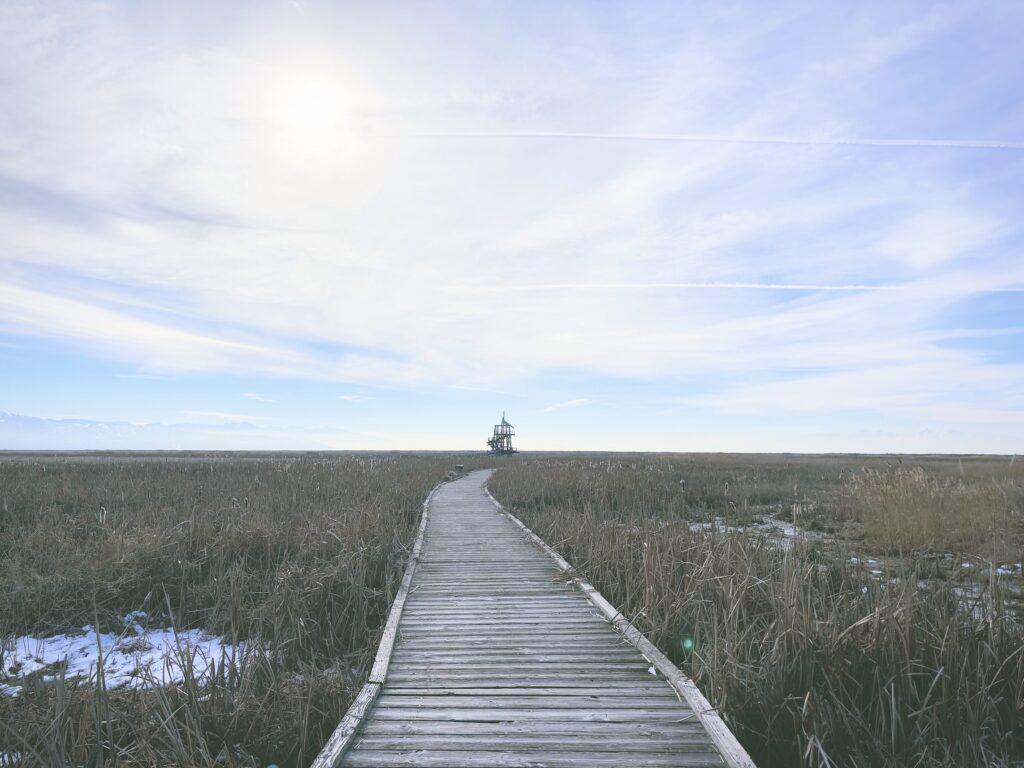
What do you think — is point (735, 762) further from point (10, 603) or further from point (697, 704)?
point (10, 603)

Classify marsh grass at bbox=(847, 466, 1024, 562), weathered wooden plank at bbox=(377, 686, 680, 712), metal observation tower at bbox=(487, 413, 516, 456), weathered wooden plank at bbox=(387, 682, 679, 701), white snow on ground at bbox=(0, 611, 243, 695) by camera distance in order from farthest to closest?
metal observation tower at bbox=(487, 413, 516, 456)
marsh grass at bbox=(847, 466, 1024, 562)
white snow on ground at bbox=(0, 611, 243, 695)
weathered wooden plank at bbox=(387, 682, 679, 701)
weathered wooden plank at bbox=(377, 686, 680, 712)

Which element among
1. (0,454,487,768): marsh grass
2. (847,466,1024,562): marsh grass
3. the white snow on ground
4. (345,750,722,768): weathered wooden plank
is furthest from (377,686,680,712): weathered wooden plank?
(847,466,1024,562): marsh grass

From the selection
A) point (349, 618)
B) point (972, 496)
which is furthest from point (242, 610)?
point (972, 496)

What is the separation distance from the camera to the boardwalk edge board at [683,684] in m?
3.09

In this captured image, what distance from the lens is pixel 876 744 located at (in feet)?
10.3

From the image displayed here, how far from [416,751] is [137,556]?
23.2 feet

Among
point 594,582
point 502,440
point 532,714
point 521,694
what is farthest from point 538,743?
point 502,440

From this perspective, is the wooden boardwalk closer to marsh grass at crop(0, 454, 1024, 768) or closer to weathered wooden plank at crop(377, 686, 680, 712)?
weathered wooden plank at crop(377, 686, 680, 712)

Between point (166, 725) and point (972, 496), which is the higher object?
point (972, 496)

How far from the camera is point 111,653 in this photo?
5.50 m

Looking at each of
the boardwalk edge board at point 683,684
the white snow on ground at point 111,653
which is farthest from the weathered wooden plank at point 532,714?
the white snow on ground at point 111,653

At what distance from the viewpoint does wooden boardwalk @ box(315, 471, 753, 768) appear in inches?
125

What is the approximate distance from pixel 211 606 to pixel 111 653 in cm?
212

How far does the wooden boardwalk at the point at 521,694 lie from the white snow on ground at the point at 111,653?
85.2 inches
